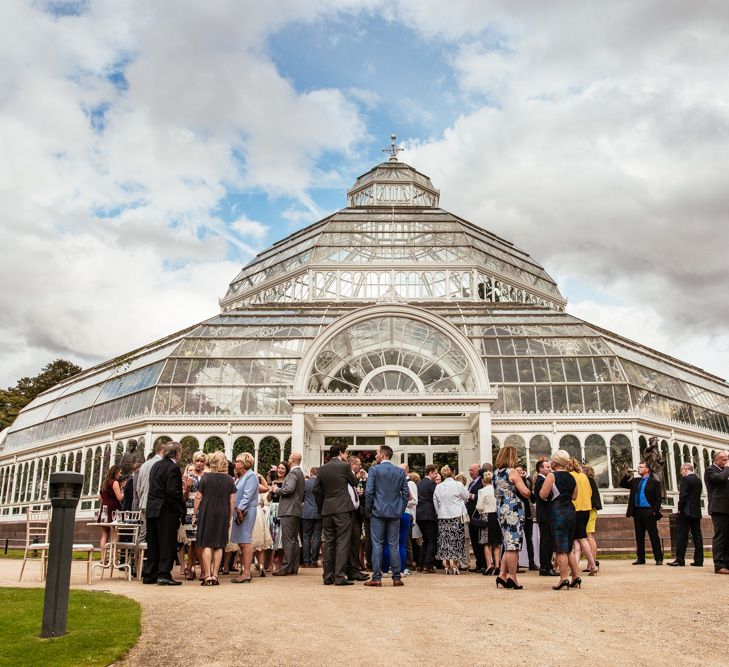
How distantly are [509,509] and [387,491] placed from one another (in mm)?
2176

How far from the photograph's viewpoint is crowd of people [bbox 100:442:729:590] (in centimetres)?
1140

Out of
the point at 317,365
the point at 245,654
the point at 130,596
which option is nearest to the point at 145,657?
the point at 245,654

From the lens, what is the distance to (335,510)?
12.5m

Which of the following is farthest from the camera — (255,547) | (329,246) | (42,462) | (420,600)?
(329,246)

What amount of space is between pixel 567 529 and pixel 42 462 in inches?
1191

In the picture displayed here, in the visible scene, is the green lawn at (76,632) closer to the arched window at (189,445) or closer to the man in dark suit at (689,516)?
the man in dark suit at (689,516)

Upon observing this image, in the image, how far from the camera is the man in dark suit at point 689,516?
49.5 ft

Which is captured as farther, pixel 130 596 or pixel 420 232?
pixel 420 232

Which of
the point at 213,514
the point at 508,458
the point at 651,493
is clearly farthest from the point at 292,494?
the point at 651,493

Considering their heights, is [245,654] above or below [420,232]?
below

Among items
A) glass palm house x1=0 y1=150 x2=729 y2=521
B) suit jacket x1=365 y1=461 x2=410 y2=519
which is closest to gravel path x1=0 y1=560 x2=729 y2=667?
suit jacket x1=365 y1=461 x2=410 y2=519

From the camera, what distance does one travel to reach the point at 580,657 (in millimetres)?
6566

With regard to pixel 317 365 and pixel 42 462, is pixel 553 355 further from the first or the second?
pixel 42 462

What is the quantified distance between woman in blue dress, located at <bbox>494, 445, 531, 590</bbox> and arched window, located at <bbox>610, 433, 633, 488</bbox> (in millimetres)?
16947
